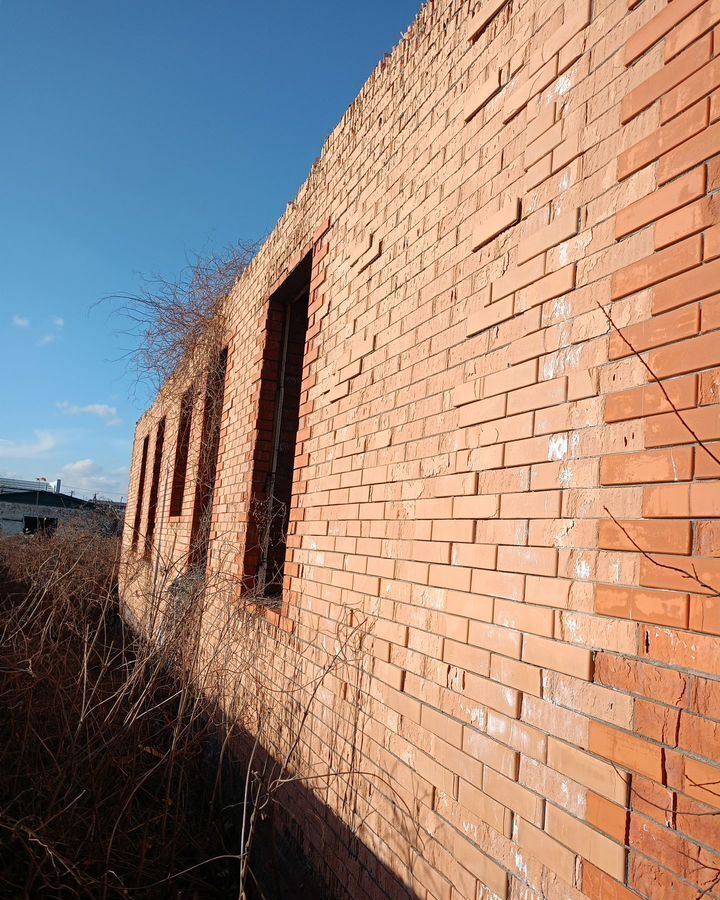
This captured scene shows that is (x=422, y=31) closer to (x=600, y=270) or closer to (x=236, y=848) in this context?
(x=600, y=270)

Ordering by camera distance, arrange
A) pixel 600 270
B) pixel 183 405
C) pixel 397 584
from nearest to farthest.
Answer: pixel 600 270, pixel 397 584, pixel 183 405

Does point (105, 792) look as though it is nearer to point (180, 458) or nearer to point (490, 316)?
point (490, 316)

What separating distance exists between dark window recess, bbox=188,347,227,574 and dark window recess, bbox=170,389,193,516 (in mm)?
1939

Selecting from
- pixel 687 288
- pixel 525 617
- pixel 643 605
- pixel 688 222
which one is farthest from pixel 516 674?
pixel 688 222

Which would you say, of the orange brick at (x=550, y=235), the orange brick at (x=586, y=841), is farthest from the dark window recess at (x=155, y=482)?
the orange brick at (x=586, y=841)

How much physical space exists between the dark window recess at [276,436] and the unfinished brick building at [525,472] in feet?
4.21

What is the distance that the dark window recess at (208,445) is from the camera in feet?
23.0

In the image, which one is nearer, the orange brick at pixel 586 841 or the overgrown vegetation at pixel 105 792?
the orange brick at pixel 586 841

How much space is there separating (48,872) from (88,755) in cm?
50

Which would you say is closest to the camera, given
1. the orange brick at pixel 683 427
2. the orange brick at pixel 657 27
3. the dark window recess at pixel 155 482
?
the orange brick at pixel 683 427

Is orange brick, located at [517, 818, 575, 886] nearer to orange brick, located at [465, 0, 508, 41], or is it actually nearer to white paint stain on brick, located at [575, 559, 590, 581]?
white paint stain on brick, located at [575, 559, 590, 581]

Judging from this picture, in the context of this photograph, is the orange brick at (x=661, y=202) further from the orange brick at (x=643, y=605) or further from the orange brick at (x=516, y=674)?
the orange brick at (x=516, y=674)

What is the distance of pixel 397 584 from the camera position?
105 inches

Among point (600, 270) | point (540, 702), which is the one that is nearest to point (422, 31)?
point (600, 270)
